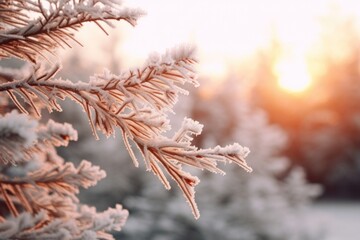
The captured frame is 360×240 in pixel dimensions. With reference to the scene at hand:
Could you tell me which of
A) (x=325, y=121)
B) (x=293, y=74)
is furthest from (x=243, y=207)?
(x=293, y=74)

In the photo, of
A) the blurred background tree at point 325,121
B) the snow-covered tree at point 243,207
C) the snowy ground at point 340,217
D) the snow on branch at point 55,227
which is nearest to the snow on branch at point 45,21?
the snow on branch at point 55,227

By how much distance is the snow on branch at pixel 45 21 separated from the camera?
90.1 inches

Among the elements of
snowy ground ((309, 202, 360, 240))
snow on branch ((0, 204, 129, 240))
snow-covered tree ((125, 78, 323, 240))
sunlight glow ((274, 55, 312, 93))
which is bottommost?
snow on branch ((0, 204, 129, 240))

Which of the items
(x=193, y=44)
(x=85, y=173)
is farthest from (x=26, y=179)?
(x=193, y=44)

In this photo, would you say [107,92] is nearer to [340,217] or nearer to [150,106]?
[150,106]

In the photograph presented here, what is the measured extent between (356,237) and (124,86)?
20.8 meters

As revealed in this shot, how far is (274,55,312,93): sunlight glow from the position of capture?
101 ft

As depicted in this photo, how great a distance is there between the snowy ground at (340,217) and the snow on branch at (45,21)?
61.0 feet

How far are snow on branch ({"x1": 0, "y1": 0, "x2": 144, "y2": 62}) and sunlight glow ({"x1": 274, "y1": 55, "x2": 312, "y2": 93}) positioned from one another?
28237 millimetres

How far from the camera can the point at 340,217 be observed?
25047mm

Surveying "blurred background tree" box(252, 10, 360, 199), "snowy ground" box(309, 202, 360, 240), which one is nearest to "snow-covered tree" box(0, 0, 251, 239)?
"snowy ground" box(309, 202, 360, 240)

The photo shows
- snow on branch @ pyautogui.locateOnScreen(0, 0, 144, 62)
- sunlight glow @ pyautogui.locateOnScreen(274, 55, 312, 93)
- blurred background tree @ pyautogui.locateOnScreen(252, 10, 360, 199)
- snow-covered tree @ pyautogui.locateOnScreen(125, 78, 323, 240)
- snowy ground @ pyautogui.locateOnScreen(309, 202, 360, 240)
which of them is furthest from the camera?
sunlight glow @ pyautogui.locateOnScreen(274, 55, 312, 93)

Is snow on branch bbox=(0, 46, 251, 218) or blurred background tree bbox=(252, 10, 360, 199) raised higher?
blurred background tree bbox=(252, 10, 360, 199)

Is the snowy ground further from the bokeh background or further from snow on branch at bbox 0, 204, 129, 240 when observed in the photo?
snow on branch at bbox 0, 204, 129, 240
